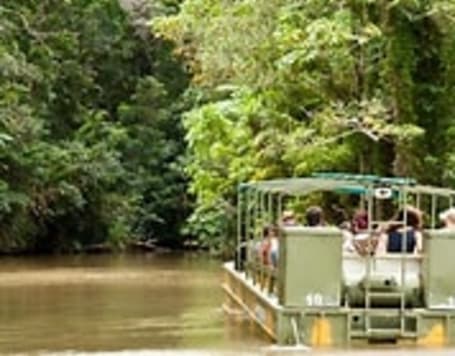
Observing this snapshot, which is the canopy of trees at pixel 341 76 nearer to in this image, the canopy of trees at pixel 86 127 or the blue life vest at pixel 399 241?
the blue life vest at pixel 399 241

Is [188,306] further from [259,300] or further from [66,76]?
[66,76]

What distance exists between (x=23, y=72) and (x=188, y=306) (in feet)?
66.7

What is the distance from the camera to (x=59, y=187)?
4966 centimetres

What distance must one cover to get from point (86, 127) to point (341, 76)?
24.4 m

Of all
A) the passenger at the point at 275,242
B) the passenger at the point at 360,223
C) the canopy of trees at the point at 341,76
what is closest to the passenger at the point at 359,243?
the passenger at the point at 275,242

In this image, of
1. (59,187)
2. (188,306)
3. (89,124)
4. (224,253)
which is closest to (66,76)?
(89,124)

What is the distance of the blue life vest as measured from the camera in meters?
17.6

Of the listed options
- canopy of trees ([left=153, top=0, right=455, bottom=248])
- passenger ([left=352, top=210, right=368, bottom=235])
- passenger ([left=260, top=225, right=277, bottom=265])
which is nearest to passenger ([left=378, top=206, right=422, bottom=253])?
passenger ([left=260, top=225, right=277, bottom=265])

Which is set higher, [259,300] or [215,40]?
[215,40]

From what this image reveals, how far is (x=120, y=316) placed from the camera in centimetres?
2197

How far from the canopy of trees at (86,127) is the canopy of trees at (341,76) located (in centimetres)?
1119

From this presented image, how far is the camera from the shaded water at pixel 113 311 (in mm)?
18062

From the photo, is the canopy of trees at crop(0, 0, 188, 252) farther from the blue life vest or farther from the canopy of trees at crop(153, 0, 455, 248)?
the blue life vest

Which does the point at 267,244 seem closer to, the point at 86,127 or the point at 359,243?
the point at 359,243
